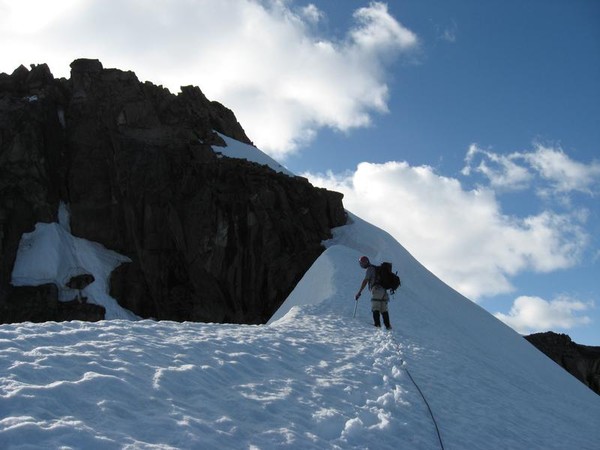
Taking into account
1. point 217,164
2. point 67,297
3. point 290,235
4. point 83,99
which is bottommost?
point 67,297

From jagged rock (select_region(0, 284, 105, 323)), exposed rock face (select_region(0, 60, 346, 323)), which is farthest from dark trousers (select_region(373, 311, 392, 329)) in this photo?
jagged rock (select_region(0, 284, 105, 323))

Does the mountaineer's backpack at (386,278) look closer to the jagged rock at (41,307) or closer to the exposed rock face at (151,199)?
the exposed rock face at (151,199)

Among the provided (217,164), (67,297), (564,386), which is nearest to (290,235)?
(217,164)

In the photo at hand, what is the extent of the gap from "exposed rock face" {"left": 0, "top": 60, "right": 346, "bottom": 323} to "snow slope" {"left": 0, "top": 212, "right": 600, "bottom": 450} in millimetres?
26303

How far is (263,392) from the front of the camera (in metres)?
7.89

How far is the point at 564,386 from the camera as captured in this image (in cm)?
1989

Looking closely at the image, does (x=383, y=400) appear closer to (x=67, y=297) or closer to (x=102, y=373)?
(x=102, y=373)

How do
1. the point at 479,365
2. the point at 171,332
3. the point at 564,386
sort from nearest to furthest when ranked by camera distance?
the point at 171,332, the point at 479,365, the point at 564,386

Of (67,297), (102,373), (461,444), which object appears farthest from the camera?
(67,297)

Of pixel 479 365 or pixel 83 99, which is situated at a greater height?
pixel 83 99

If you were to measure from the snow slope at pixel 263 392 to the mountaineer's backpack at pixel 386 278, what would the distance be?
54.2 inches

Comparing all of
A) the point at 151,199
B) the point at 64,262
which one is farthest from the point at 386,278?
the point at 64,262

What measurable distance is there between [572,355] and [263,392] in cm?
4514

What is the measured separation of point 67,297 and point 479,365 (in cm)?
3502
